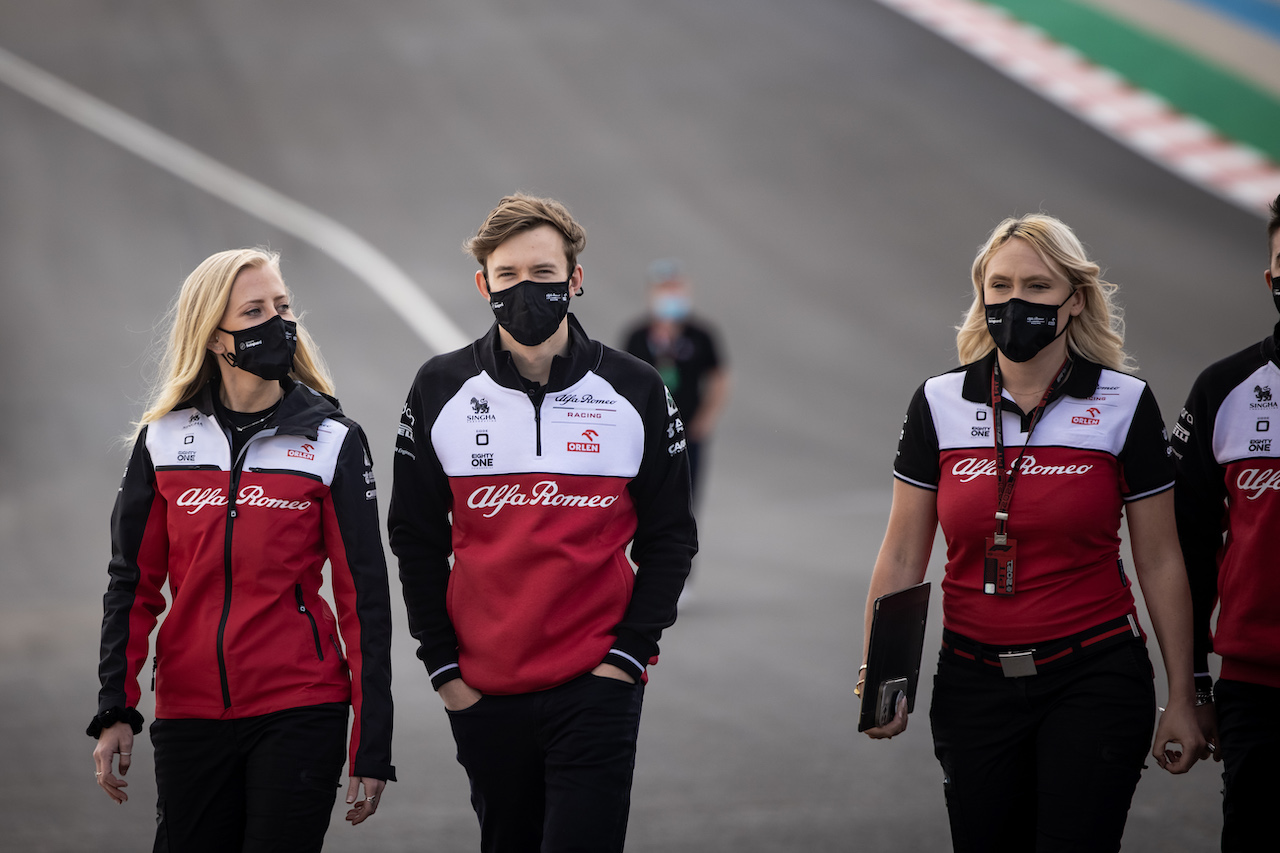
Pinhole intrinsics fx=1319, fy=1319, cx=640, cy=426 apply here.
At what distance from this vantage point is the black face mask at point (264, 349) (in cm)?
388

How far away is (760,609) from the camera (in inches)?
375

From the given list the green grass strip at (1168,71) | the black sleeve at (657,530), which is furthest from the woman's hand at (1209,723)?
the green grass strip at (1168,71)

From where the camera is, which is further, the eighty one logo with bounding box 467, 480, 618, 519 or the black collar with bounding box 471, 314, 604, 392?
the black collar with bounding box 471, 314, 604, 392

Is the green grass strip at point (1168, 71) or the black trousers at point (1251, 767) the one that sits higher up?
the green grass strip at point (1168, 71)

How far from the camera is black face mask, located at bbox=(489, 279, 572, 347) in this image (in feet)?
12.6

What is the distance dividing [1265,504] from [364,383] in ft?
44.0

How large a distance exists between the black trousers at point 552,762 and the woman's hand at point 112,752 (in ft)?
3.04

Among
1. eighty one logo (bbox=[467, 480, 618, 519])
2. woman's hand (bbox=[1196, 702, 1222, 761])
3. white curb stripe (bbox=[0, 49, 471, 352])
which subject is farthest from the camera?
white curb stripe (bbox=[0, 49, 471, 352])

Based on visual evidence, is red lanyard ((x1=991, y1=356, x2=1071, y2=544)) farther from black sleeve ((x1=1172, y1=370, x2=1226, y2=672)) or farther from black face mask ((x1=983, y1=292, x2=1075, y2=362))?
black sleeve ((x1=1172, y1=370, x2=1226, y2=672))

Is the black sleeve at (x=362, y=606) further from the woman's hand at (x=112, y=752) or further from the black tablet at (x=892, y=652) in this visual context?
the black tablet at (x=892, y=652)

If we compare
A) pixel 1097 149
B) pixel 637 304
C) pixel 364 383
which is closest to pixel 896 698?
pixel 364 383

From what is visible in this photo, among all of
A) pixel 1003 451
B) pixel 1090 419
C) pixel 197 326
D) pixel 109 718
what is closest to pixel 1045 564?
pixel 1003 451

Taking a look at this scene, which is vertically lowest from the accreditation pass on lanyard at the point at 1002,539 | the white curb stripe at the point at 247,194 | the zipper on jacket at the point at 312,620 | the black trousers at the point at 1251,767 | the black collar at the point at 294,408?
the black trousers at the point at 1251,767

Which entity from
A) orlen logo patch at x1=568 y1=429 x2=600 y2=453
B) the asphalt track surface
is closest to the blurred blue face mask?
the asphalt track surface
